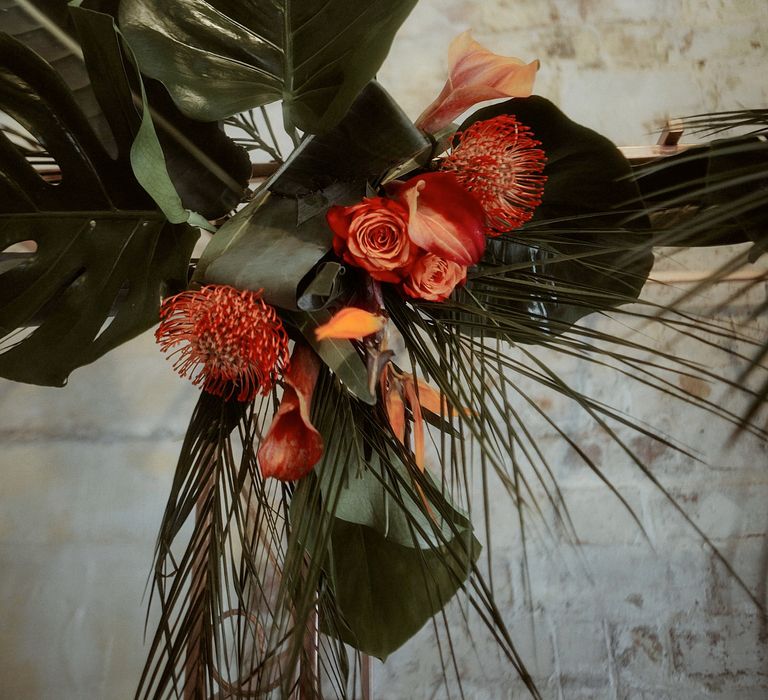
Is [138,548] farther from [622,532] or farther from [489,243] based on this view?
[489,243]

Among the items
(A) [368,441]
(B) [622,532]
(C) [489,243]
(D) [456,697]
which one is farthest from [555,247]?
(D) [456,697]

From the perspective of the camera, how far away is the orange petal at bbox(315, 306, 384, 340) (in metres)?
0.35

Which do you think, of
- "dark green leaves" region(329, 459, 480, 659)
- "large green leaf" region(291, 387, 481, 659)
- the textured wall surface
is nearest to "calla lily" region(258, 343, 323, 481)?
"large green leaf" region(291, 387, 481, 659)

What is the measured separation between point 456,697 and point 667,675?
0.34 meters

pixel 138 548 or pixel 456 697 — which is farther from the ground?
pixel 138 548

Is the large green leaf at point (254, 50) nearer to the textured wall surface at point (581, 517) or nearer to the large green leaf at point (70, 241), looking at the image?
the large green leaf at point (70, 241)

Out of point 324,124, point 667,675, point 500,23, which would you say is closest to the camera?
point 324,124

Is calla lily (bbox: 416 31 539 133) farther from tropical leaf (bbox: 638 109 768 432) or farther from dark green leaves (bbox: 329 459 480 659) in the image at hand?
dark green leaves (bbox: 329 459 480 659)

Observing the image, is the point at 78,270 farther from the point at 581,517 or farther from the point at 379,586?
the point at 581,517

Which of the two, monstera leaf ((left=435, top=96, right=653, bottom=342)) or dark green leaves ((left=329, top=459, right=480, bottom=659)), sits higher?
monstera leaf ((left=435, top=96, right=653, bottom=342))

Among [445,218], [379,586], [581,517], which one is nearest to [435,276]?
[445,218]

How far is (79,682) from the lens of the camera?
3.71 feet

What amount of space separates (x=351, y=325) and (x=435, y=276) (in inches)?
2.7

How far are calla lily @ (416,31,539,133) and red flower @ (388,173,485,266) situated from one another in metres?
0.06
